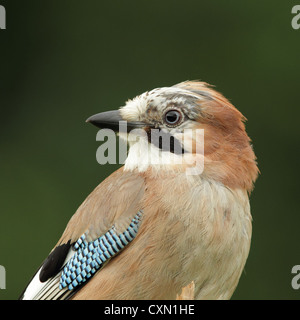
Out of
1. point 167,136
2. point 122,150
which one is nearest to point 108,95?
point 122,150

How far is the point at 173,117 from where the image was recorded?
11.8 feet

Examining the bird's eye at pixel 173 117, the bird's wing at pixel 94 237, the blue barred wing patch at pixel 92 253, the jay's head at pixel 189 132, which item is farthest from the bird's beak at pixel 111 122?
the blue barred wing patch at pixel 92 253

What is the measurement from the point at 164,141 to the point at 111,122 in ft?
1.02

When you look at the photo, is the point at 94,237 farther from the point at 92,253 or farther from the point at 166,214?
the point at 166,214

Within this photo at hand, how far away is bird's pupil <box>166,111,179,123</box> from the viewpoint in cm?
359

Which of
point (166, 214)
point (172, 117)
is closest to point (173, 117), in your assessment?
point (172, 117)

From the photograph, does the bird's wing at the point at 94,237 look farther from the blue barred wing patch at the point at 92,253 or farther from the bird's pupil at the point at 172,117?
the bird's pupil at the point at 172,117

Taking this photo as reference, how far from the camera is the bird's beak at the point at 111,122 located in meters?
3.62

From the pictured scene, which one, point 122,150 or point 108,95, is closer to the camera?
point 122,150

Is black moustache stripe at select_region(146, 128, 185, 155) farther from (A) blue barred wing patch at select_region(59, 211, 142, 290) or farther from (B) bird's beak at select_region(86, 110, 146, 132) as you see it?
(A) blue barred wing patch at select_region(59, 211, 142, 290)

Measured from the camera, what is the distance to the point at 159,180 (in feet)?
11.6

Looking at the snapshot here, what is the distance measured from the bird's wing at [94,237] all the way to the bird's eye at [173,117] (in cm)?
33
